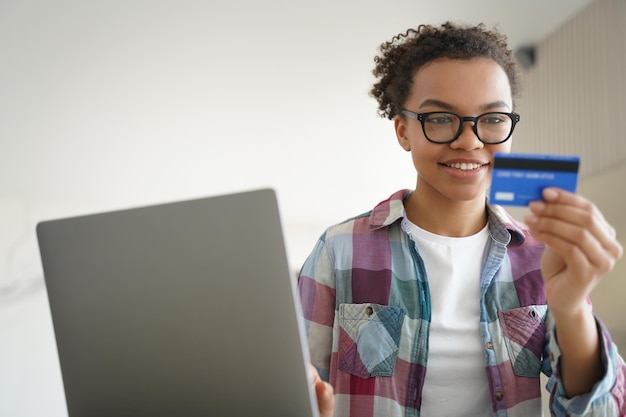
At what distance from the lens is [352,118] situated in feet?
9.86

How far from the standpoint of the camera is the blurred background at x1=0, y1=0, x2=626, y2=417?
2.18 metres

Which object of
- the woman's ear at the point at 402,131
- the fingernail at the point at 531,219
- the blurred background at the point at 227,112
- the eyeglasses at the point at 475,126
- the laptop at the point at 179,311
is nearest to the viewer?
the laptop at the point at 179,311

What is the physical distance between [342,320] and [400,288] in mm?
123

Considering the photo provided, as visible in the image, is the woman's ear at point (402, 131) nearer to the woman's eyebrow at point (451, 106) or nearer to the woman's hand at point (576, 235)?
the woman's eyebrow at point (451, 106)

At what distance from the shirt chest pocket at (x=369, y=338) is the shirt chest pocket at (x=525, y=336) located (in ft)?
0.60

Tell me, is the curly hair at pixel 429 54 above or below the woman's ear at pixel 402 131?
above

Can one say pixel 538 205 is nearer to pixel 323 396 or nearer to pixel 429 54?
pixel 323 396

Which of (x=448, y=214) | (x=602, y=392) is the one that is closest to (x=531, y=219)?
(x=602, y=392)

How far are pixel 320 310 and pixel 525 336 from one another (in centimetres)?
37

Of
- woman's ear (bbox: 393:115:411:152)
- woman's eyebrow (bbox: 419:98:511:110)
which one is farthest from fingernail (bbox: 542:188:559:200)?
woman's ear (bbox: 393:115:411:152)

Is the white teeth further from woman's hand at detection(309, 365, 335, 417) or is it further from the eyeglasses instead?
woman's hand at detection(309, 365, 335, 417)

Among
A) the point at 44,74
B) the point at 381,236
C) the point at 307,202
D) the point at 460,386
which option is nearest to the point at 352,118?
the point at 307,202

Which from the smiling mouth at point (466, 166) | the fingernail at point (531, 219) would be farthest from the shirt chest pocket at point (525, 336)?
the fingernail at point (531, 219)

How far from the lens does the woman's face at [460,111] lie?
3.36ft
